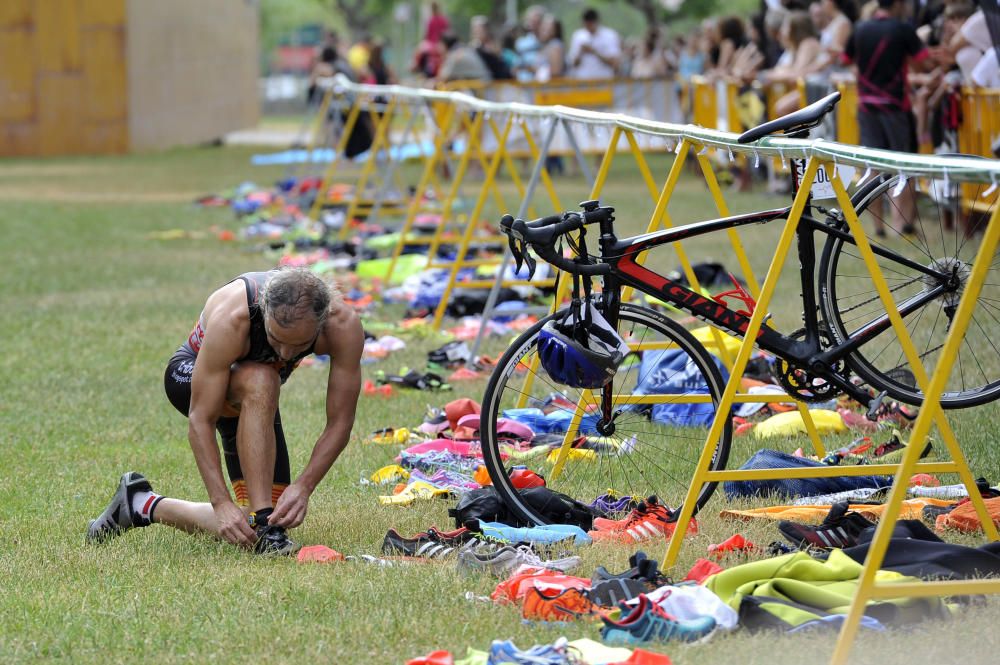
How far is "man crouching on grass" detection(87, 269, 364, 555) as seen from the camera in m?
5.00

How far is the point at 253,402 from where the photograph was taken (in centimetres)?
510

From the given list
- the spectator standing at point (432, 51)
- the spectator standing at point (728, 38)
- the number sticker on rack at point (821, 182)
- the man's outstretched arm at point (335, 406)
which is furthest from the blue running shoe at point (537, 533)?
the spectator standing at point (432, 51)

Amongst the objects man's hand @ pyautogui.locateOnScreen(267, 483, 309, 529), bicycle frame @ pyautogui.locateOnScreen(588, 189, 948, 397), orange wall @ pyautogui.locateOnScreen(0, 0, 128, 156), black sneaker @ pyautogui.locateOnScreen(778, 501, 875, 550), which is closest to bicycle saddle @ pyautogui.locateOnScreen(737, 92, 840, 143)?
bicycle frame @ pyautogui.locateOnScreen(588, 189, 948, 397)

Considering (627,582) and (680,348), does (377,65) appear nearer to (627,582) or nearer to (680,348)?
(680,348)

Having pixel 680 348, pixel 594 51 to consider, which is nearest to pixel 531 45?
pixel 594 51

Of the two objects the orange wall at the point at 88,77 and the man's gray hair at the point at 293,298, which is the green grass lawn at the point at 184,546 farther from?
the orange wall at the point at 88,77

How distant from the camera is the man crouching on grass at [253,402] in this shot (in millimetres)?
5004

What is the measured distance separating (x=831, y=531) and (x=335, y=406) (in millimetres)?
1860

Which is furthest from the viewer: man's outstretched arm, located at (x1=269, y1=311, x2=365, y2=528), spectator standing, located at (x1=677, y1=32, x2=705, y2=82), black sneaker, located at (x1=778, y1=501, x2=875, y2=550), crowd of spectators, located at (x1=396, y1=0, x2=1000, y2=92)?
spectator standing, located at (x1=677, y1=32, x2=705, y2=82)

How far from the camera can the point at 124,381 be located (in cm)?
834

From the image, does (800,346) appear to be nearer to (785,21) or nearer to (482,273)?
(482,273)

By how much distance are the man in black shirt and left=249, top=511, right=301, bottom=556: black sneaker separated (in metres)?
8.76

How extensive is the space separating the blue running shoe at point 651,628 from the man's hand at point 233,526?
1.59 meters

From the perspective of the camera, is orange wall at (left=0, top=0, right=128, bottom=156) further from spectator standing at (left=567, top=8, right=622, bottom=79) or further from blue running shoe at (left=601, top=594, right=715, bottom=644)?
blue running shoe at (left=601, top=594, right=715, bottom=644)
